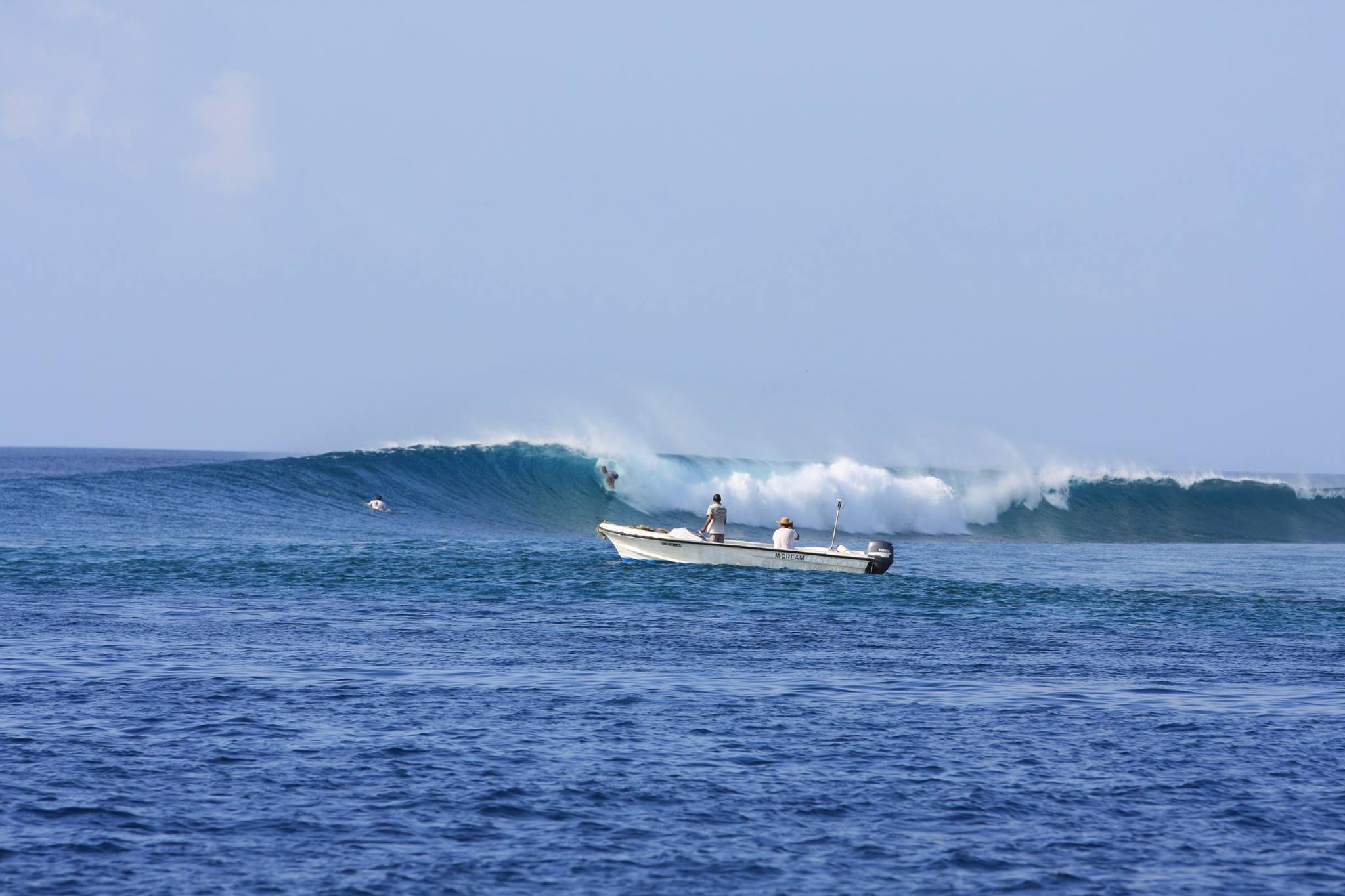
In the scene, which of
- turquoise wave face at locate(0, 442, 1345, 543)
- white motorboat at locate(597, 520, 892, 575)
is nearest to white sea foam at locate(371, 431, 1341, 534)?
turquoise wave face at locate(0, 442, 1345, 543)

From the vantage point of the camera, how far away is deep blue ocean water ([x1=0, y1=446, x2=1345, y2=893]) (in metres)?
7.48

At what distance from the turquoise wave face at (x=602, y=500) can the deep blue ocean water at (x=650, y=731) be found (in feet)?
30.8

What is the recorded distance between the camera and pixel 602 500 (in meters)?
44.6

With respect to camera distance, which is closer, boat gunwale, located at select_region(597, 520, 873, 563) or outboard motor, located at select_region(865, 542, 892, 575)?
outboard motor, located at select_region(865, 542, 892, 575)

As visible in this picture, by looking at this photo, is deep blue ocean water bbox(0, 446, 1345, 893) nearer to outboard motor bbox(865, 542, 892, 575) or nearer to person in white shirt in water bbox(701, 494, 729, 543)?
outboard motor bbox(865, 542, 892, 575)

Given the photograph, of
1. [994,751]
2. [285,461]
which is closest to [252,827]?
[994,751]

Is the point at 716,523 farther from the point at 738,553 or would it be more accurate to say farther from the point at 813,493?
the point at 813,493

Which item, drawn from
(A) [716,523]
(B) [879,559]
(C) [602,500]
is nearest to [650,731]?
(B) [879,559]

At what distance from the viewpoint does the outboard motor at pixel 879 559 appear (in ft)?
80.7

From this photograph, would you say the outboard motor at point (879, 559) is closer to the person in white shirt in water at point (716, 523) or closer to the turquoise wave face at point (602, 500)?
the person in white shirt in water at point (716, 523)

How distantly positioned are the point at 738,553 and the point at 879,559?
2666mm

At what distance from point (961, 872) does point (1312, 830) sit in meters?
2.52

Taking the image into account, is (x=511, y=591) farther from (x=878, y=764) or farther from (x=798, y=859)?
(x=798, y=859)

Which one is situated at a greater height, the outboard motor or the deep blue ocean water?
the outboard motor
